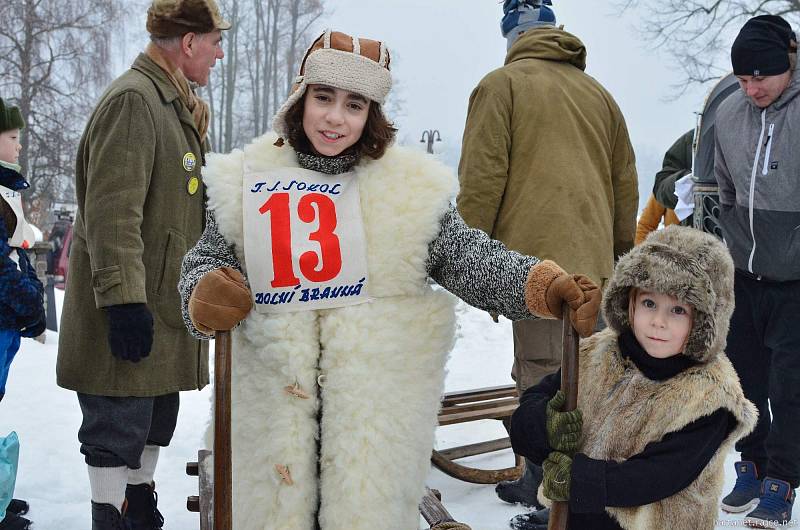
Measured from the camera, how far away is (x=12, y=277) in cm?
266

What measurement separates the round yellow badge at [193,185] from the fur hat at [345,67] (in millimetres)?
827

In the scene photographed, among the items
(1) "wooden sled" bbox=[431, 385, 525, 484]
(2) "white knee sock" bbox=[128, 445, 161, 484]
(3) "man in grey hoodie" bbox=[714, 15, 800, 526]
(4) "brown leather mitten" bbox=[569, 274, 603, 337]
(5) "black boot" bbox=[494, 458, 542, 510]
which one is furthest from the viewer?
(1) "wooden sled" bbox=[431, 385, 525, 484]

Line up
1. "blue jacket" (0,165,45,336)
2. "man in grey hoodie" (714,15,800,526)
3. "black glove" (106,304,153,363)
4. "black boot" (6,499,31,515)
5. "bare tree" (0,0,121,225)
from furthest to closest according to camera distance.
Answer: "bare tree" (0,0,121,225) → "black boot" (6,499,31,515) → "man in grey hoodie" (714,15,800,526) → "blue jacket" (0,165,45,336) → "black glove" (106,304,153,363)

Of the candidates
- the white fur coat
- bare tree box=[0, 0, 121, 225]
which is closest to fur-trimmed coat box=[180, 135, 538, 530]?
the white fur coat

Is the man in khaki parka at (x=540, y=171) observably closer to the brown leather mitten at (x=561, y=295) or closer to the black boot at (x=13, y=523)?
the brown leather mitten at (x=561, y=295)

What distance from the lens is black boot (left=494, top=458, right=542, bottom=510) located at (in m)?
3.28

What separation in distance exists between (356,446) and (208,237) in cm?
70

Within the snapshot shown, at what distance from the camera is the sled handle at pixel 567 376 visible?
1741 millimetres

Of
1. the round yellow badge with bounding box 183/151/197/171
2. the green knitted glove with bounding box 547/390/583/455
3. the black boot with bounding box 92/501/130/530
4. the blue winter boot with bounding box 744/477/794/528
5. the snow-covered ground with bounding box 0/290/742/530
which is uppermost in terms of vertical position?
the round yellow badge with bounding box 183/151/197/171

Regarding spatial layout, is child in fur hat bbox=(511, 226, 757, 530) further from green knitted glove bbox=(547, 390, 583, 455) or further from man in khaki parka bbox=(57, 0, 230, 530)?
man in khaki parka bbox=(57, 0, 230, 530)

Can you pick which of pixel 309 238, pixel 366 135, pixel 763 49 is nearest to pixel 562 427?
pixel 309 238

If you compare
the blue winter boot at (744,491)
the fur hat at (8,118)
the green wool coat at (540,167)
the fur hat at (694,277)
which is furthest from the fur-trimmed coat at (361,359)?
the blue winter boot at (744,491)

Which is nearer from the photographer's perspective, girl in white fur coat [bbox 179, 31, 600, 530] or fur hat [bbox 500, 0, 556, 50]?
girl in white fur coat [bbox 179, 31, 600, 530]

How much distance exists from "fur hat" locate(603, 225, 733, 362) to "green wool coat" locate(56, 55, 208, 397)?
1558 mm
